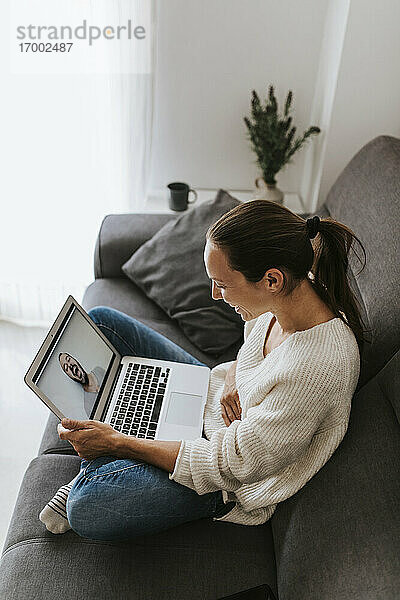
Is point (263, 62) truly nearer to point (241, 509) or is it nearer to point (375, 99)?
point (375, 99)

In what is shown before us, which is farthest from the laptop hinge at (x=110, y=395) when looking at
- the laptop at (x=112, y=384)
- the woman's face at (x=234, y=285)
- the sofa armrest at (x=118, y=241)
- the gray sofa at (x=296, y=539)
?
the sofa armrest at (x=118, y=241)

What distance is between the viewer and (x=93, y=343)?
1.67 metres

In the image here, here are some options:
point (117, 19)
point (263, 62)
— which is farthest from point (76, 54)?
point (263, 62)

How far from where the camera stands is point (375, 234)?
1.65 m

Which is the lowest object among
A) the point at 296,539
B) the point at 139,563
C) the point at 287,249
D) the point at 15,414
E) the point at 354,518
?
the point at 15,414

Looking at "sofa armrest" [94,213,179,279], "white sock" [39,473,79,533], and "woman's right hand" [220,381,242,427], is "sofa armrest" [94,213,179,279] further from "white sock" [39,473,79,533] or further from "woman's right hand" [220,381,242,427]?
"white sock" [39,473,79,533]

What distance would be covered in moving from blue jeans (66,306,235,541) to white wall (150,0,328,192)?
1.68 metres

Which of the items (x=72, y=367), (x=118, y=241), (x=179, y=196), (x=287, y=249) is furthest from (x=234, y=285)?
(x=179, y=196)

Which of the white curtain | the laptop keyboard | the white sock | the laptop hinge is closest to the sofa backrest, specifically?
the laptop keyboard

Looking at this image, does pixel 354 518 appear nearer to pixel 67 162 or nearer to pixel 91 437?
pixel 91 437

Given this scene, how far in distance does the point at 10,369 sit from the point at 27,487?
3.63ft

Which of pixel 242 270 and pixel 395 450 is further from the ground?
pixel 242 270

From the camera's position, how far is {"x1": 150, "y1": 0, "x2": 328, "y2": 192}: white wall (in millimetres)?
2438

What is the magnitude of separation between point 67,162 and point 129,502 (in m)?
1.64
